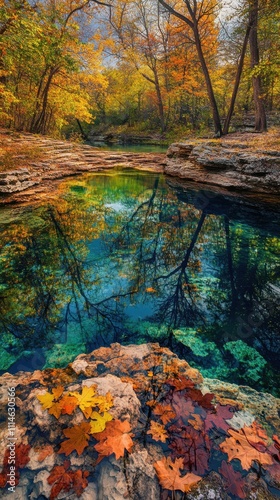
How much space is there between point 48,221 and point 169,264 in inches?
144

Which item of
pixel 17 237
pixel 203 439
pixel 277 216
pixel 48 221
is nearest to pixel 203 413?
pixel 203 439

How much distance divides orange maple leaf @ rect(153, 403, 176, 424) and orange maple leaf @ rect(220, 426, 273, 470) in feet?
1.30

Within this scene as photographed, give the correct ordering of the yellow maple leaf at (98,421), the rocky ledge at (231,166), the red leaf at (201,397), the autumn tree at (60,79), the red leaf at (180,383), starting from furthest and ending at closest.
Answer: the autumn tree at (60,79) → the rocky ledge at (231,166) → the red leaf at (180,383) → the red leaf at (201,397) → the yellow maple leaf at (98,421)

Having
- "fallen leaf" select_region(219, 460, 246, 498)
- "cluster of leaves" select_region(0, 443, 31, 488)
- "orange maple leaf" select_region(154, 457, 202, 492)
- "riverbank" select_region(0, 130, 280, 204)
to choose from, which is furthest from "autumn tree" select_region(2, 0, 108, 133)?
"fallen leaf" select_region(219, 460, 246, 498)

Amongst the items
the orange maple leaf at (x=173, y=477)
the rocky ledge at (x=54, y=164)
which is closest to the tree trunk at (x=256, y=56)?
the rocky ledge at (x=54, y=164)

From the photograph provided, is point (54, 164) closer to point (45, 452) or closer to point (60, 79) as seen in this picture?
point (60, 79)

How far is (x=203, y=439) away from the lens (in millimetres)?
1787

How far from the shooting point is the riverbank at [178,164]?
26.6 feet

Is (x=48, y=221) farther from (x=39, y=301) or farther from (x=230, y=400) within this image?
(x=230, y=400)

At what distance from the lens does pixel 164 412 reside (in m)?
1.97

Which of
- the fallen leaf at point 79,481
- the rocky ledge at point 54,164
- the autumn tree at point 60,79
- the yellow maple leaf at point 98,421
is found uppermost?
the autumn tree at point 60,79

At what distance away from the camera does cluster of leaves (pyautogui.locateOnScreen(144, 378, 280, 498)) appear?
5.17 feet

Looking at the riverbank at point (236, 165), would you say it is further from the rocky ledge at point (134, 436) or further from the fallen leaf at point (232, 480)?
the fallen leaf at point (232, 480)

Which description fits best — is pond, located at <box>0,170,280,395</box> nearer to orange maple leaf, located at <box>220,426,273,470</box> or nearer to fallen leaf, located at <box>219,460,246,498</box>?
orange maple leaf, located at <box>220,426,273,470</box>
